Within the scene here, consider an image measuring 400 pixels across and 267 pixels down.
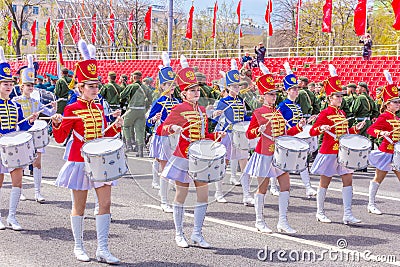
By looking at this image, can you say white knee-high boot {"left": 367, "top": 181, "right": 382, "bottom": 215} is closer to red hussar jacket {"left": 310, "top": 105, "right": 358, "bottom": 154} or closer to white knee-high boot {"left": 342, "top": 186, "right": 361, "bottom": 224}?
white knee-high boot {"left": 342, "top": 186, "right": 361, "bottom": 224}

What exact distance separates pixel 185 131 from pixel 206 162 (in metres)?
0.51

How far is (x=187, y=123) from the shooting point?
6.87m

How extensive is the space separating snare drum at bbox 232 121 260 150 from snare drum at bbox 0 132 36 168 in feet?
7.95

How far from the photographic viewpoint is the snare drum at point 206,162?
258 inches

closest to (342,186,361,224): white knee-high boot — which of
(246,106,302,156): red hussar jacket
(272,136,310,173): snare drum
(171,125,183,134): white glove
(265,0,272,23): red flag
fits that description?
(272,136,310,173): snare drum

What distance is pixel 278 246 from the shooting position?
24.1 feet

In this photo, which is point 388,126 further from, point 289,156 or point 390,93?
point 289,156

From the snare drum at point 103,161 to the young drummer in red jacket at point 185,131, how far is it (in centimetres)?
69

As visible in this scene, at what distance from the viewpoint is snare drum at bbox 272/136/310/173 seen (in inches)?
298

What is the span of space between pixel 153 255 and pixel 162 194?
2.76 ft

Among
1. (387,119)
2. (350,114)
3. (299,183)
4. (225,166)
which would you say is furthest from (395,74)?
(225,166)

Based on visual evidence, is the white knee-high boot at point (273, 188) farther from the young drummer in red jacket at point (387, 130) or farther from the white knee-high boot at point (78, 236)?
the white knee-high boot at point (78, 236)

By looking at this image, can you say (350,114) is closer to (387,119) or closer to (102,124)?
(387,119)

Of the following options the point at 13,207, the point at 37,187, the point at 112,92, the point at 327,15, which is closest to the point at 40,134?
the point at 37,187
